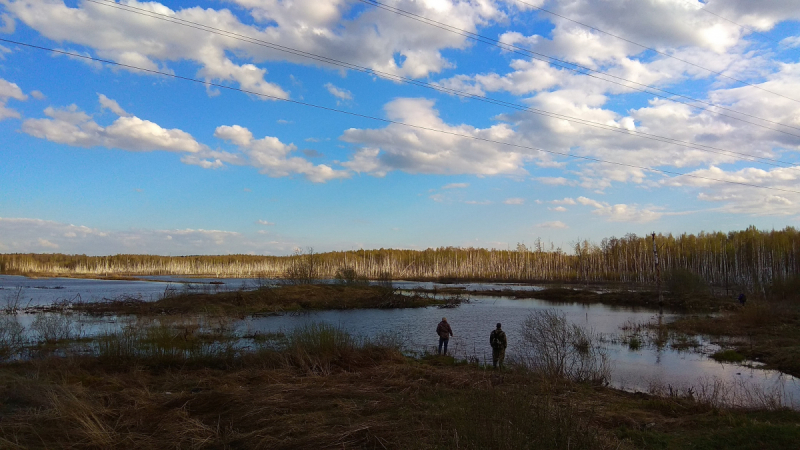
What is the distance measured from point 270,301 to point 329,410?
37541mm

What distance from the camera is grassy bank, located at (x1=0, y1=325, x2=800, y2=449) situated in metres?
5.47

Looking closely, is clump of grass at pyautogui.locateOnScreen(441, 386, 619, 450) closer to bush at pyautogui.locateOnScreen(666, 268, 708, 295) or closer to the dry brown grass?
the dry brown grass

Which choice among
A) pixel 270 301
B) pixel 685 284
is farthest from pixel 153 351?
pixel 685 284

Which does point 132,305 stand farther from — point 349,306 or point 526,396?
point 526,396

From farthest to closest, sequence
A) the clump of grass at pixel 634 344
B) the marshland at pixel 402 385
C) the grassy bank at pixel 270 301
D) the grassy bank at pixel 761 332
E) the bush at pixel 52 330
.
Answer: the grassy bank at pixel 270 301, the clump of grass at pixel 634 344, the bush at pixel 52 330, the grassy bank at pixel 761 332, the marshland at pixel 402 385

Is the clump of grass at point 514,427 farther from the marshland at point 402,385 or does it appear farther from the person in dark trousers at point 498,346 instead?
the person in dark trousers at point 498,346

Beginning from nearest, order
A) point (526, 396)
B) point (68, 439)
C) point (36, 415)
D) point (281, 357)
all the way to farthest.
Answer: point (526, 396) → point (68, 439) → point (36, 415) → point (281, 357)

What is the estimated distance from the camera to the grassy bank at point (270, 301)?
38.4m

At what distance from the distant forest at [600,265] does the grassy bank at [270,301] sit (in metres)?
8.38

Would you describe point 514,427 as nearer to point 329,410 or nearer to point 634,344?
point 329,410

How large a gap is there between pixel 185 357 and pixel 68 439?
850 cm

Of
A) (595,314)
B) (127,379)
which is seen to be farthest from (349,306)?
(127,379)

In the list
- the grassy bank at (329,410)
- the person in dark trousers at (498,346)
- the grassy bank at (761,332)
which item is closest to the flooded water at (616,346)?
the person in dark trousers at (498,346)

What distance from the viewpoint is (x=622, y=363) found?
64.6 feet
